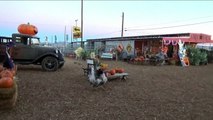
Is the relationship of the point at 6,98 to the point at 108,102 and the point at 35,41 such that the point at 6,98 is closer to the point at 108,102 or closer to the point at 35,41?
the point at 108,102

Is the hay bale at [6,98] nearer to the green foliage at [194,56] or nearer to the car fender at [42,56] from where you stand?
the car fender at [42,56]

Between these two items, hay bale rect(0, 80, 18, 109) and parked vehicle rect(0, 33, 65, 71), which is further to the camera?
parked vehicle rect(0, 33, 65, 71)

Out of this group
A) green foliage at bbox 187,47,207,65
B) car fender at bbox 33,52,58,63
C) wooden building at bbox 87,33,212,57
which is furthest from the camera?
wooden building at bbox 87,33,212,57

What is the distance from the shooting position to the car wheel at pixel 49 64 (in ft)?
50.5

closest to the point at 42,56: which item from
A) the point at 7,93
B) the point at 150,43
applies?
the point at 7,93

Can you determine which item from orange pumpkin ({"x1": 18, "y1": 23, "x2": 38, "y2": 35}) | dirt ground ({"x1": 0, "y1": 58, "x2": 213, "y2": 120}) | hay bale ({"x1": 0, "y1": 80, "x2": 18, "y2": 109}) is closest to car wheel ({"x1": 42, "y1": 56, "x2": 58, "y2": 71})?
orange pumpkin ({"x1": 18, "y1": 23, "x2": 38, "y2": 35})

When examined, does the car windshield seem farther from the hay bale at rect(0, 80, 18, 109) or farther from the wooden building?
the wooden building

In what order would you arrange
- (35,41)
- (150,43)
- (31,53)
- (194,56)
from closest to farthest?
(31,53) < (35,41) < (194,56) < (150,43)

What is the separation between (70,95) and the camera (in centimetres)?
873

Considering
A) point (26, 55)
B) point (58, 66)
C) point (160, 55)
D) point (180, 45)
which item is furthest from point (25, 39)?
point (180, 45)

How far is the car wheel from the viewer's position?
50.5ft

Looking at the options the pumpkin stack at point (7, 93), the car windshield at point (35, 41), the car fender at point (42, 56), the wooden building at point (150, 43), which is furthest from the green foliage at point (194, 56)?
the pumpkin stack at point (7, 93)

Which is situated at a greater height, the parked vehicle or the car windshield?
the car windshield

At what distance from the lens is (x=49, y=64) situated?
15430mm
